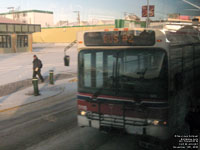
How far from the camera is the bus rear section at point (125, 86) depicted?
5.45 metres

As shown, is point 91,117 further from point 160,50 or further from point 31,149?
point 160,50

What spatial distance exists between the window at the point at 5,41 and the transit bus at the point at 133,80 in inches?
1564

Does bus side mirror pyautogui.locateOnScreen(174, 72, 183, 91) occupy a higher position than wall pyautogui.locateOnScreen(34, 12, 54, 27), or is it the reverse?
wall pyautogui.locateOnScreen(34, 12, 54, 27)

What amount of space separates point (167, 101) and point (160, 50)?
1.16 metres

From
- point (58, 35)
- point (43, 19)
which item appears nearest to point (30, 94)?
point (58, 35)

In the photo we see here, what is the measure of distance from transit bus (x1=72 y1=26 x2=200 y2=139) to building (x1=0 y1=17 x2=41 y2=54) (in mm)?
39229

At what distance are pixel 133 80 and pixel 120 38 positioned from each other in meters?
1.10

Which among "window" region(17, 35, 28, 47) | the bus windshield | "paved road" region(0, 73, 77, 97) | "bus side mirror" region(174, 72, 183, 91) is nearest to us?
the bus windshield

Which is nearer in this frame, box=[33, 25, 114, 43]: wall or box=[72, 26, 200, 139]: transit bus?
box=[72, 26, 200, 139]: transit bus

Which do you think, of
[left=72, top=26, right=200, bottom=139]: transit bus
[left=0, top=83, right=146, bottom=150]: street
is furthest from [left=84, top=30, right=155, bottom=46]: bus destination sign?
[left=0, top=83, right=146, bottom=150]: street

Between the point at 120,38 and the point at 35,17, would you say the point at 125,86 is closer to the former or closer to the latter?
the point at 120,38

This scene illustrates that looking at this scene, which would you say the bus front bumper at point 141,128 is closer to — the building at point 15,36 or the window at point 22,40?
the building at point 15,36

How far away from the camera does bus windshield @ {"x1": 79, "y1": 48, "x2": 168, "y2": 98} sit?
5.43m

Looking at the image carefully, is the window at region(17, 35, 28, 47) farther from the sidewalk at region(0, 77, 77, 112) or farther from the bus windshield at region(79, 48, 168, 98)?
the bus windshield at region(79, 48, 168, 98)
